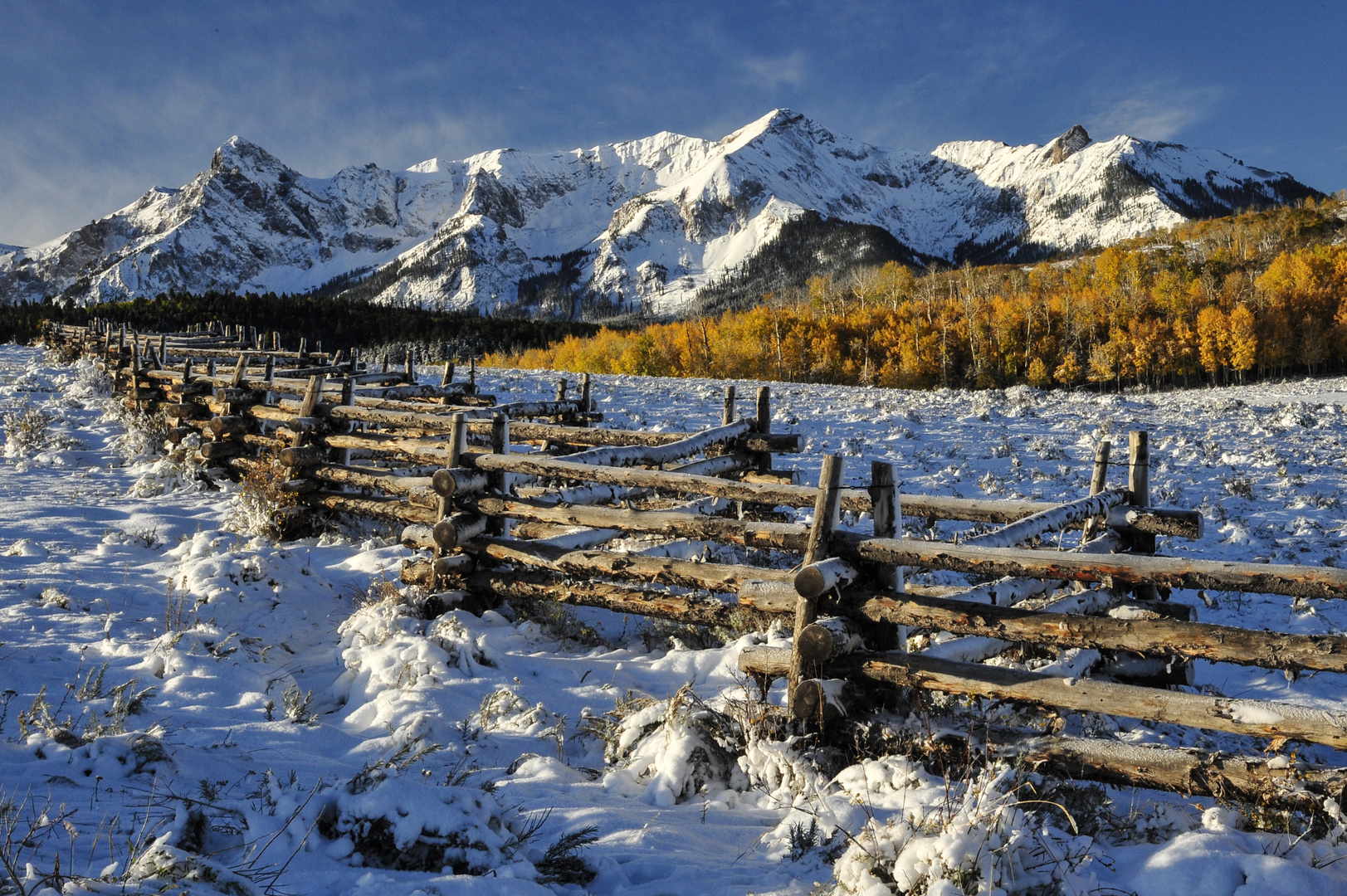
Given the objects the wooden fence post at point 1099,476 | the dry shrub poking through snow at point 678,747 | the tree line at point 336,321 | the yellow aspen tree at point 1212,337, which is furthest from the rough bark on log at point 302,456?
the yellow aspen tree at point 1212,337

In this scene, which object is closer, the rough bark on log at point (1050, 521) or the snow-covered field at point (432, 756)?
the snow-covered field at point (432, 756)

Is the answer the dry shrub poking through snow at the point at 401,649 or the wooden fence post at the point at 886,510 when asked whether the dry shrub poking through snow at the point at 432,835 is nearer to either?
the dry shrub poking through snow at the point at 401,649

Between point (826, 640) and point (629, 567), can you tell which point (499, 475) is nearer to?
point (629, 567)

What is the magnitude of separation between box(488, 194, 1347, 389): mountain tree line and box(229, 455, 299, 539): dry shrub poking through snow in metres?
60.3

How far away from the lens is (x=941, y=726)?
3.99 m

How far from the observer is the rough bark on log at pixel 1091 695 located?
10.3ft

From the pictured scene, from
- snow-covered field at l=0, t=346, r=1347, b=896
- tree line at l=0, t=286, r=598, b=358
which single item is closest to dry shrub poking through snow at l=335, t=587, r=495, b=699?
snow-covered field at l=0, t=346, r=1347, b=896

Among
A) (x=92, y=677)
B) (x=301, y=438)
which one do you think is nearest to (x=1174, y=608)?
(x=92, y=677)

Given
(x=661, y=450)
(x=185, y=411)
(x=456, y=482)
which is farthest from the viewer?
(x=185, y=411)

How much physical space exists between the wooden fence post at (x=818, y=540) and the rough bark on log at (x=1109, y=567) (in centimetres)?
12

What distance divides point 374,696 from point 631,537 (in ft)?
12.8

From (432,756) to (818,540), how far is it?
8.58 feet

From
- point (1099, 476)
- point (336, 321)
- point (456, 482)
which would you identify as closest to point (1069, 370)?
point (1099, 476)

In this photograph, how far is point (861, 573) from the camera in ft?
14.3
